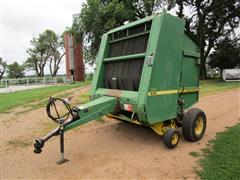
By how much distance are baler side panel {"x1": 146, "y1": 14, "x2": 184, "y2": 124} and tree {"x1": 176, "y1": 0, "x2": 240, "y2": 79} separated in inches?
863

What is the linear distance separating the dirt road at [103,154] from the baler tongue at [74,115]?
1.36 feet

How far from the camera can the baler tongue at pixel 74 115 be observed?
368cm

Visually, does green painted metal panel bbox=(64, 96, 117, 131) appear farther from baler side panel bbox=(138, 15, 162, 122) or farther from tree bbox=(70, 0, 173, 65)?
tree bbox=(70, 0, 173, 65)

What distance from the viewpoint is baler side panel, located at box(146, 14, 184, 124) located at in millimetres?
4219

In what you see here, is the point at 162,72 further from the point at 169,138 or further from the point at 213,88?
the point at 213,88

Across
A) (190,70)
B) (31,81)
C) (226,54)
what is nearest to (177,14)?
(226,54)

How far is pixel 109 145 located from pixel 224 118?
3895mm

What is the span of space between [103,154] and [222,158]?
2.10 meters

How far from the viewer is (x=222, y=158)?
12.8 ft

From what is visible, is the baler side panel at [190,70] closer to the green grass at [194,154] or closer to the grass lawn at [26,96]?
the green grass at [194,154]

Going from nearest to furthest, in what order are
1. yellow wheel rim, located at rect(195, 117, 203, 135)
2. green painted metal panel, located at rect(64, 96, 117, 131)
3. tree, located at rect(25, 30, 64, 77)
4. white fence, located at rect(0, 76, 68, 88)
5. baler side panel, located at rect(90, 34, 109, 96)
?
green painted metal panel, located at rect(64, 96, 117, 131)
yellow wheel rim, located at rect(195, 117, 203, 135)
baler side panel, located at rect(90, 34, 109, 96)
white fence, located at rect(0, 76, 68, 88)
tree, located at rect(25, 30, 64, 77)

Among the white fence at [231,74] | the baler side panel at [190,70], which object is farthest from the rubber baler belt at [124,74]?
the white fence at [231,74]

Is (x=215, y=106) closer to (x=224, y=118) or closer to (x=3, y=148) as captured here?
(x=224, y=118)

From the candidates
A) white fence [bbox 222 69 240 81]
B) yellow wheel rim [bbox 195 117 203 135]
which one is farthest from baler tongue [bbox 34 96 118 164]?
white fence [bbox 222 69 240 81]
